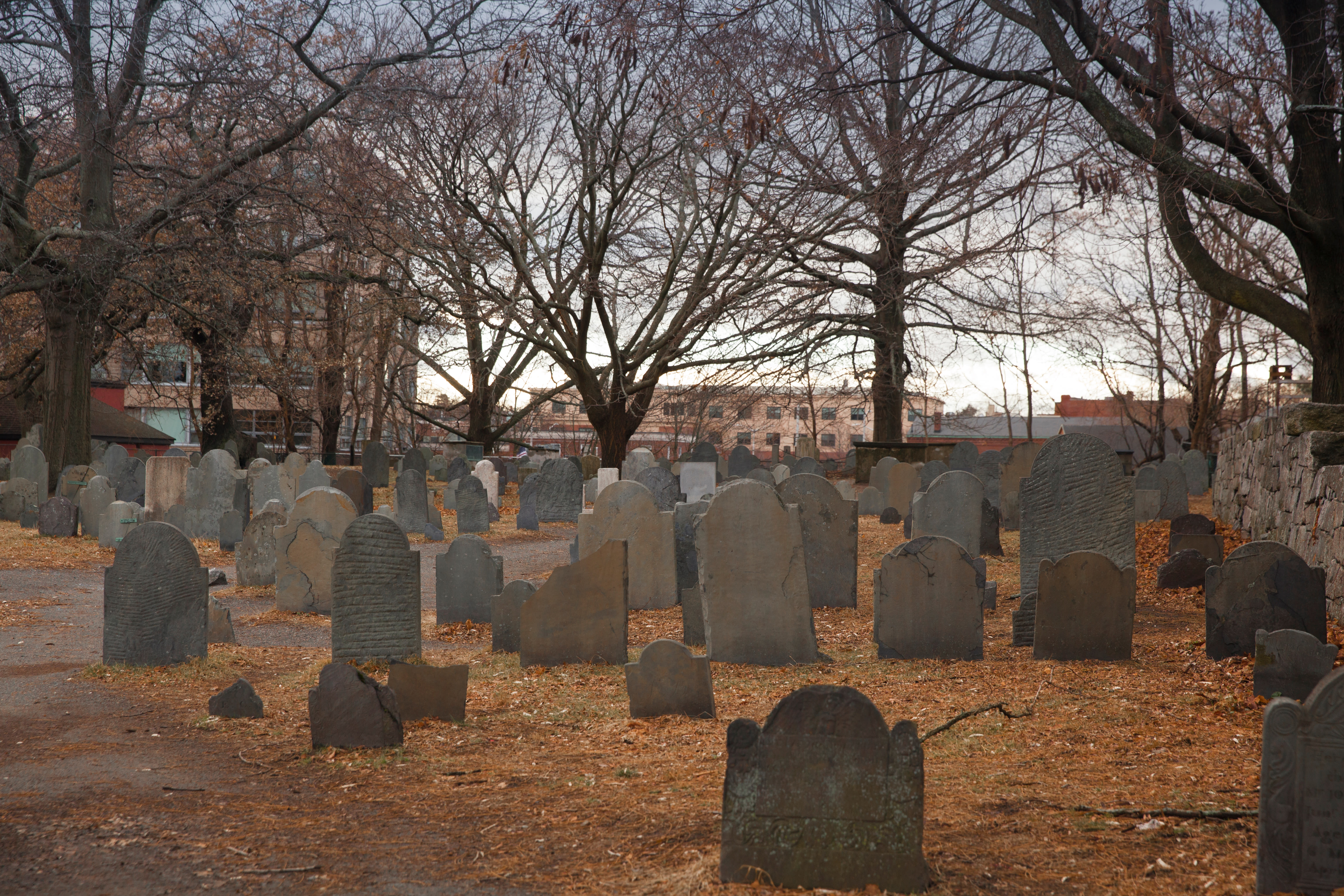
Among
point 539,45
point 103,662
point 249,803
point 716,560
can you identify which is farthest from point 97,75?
point 249,803

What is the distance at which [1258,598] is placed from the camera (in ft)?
21.4

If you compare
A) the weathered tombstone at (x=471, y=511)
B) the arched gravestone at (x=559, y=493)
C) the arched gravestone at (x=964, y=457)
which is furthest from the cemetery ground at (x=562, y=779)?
the arched gravestone at (x=964, y=457)

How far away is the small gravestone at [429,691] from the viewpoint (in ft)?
17.4

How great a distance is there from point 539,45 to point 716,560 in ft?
39.7

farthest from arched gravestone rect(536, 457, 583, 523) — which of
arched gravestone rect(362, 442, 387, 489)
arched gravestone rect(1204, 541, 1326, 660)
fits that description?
arched gravestone rect(1204, 541, 1326, 660)

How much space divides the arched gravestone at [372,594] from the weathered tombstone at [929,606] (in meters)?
3.30

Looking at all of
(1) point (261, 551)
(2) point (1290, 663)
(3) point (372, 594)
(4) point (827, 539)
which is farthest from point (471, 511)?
(2) point (1290, 663)

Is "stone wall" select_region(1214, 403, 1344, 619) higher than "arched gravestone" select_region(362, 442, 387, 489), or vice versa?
"arched gravestone" select_region(362, 442, 387, 489)

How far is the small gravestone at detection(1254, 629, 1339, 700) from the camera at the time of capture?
524 cm

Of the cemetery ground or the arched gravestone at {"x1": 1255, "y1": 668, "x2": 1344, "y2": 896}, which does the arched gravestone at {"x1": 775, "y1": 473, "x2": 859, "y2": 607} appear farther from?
the arched gravestone at {"x1": 1255, "y1": 668, "x2": 1344, "y2": 896}

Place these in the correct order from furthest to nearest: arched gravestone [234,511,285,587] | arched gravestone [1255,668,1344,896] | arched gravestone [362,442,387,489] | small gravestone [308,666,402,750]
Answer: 1. arched gravestone [362,442,387,489]
2. arched gravestone [234,511,285,587]
3. small gravestone [308,666,402,750]
4. arched gravestone [1255,668,1344,896]

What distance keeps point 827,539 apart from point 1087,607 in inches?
121

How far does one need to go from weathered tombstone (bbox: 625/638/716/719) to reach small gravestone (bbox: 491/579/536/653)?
220cm

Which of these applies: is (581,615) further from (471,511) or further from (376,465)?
(376,465)
